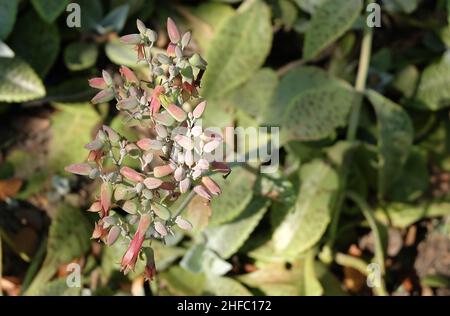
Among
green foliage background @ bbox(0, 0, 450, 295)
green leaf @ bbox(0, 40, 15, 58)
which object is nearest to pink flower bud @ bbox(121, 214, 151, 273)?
green foliage background @ bbox(0, 0, 450, 295)

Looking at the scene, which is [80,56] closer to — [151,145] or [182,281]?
[182,281]

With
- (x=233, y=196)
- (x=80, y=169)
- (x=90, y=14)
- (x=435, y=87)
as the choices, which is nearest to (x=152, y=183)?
(x=80, y=169)

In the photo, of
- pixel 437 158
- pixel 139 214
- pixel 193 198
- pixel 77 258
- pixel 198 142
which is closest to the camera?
pixel 198 142

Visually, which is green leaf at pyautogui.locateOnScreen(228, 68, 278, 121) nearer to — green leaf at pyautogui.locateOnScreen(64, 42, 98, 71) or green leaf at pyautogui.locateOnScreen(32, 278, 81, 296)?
green leaf at pyautogui.locateOnScreen(64, 42, 98, 71)

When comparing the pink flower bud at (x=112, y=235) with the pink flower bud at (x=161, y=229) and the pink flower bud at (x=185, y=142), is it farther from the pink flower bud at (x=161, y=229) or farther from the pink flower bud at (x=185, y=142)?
the pink flower bud at (x=185, y=142)

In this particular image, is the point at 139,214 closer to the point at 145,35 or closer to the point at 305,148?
the point at 145,35
